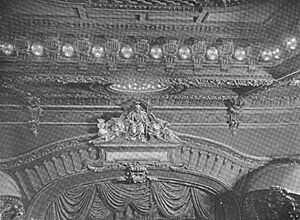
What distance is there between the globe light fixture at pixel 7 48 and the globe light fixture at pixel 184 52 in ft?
7.26

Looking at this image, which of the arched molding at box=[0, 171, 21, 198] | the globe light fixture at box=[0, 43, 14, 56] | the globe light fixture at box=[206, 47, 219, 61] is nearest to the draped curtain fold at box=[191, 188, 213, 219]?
the globe light fixture at box=[206, 47, 219, 61]

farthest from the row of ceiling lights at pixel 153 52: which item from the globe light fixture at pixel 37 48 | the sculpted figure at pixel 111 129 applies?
the sculpted figure at pixel 111 129

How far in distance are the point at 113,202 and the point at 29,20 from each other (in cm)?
375

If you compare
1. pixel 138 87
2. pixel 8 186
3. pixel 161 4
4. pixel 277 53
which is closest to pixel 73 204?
pixel 8 186

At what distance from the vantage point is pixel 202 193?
23.8 ft

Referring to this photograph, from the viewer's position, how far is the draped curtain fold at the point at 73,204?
6.91 m

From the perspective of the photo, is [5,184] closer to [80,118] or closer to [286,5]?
[80,118]

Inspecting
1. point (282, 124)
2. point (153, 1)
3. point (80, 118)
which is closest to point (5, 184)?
point (80, 118)

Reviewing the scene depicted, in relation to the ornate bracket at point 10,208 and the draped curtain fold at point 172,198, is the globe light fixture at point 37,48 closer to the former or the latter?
the ornate bracket at point 10,208

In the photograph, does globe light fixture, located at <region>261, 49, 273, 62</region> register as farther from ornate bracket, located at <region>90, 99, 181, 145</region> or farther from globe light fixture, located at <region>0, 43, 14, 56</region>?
globe light fixture, located at <region>0, 43, 14, 56</region>

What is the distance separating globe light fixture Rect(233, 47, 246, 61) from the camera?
523 cm

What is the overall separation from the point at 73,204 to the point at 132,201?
3.59 ft

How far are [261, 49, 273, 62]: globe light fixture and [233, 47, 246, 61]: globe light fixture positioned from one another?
251 millimetres

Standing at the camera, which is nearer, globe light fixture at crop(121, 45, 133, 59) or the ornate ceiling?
the ornate ceiling
